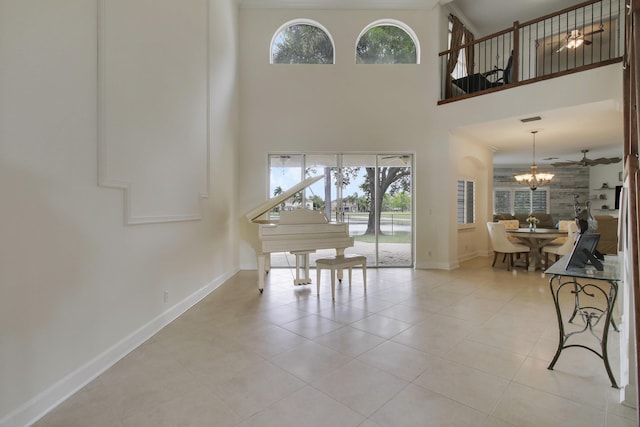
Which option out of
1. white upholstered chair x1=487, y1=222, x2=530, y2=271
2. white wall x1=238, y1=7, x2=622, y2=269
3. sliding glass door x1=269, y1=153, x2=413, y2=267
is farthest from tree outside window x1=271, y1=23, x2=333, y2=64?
white upholstered chair x1=487, y1=222, x2=530, y2=271

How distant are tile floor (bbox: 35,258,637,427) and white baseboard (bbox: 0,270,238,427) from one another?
61 mm

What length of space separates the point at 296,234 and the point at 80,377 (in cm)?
268

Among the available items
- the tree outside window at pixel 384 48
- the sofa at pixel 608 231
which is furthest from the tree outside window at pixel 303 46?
the sofa at pixel 608 231

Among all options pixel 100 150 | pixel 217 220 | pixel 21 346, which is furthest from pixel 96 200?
pixel 217 220

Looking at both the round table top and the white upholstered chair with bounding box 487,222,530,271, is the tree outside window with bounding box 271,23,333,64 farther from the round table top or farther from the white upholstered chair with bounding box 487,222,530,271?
the round table top

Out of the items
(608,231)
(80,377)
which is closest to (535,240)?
(608,231)

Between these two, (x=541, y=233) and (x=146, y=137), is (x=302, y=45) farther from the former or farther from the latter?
(x=541, y=233)

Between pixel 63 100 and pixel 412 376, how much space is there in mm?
3010

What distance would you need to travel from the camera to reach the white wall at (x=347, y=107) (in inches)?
231

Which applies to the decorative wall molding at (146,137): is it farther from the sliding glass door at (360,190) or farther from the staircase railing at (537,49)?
the staircase railing at (537,49)

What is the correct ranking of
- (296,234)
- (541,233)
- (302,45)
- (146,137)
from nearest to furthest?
(146,137) → (296,234) → (541,233) → (302,45)

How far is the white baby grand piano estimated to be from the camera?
13.7ft

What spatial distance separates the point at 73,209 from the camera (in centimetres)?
201

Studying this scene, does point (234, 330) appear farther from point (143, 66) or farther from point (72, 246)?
point (143, 66)
